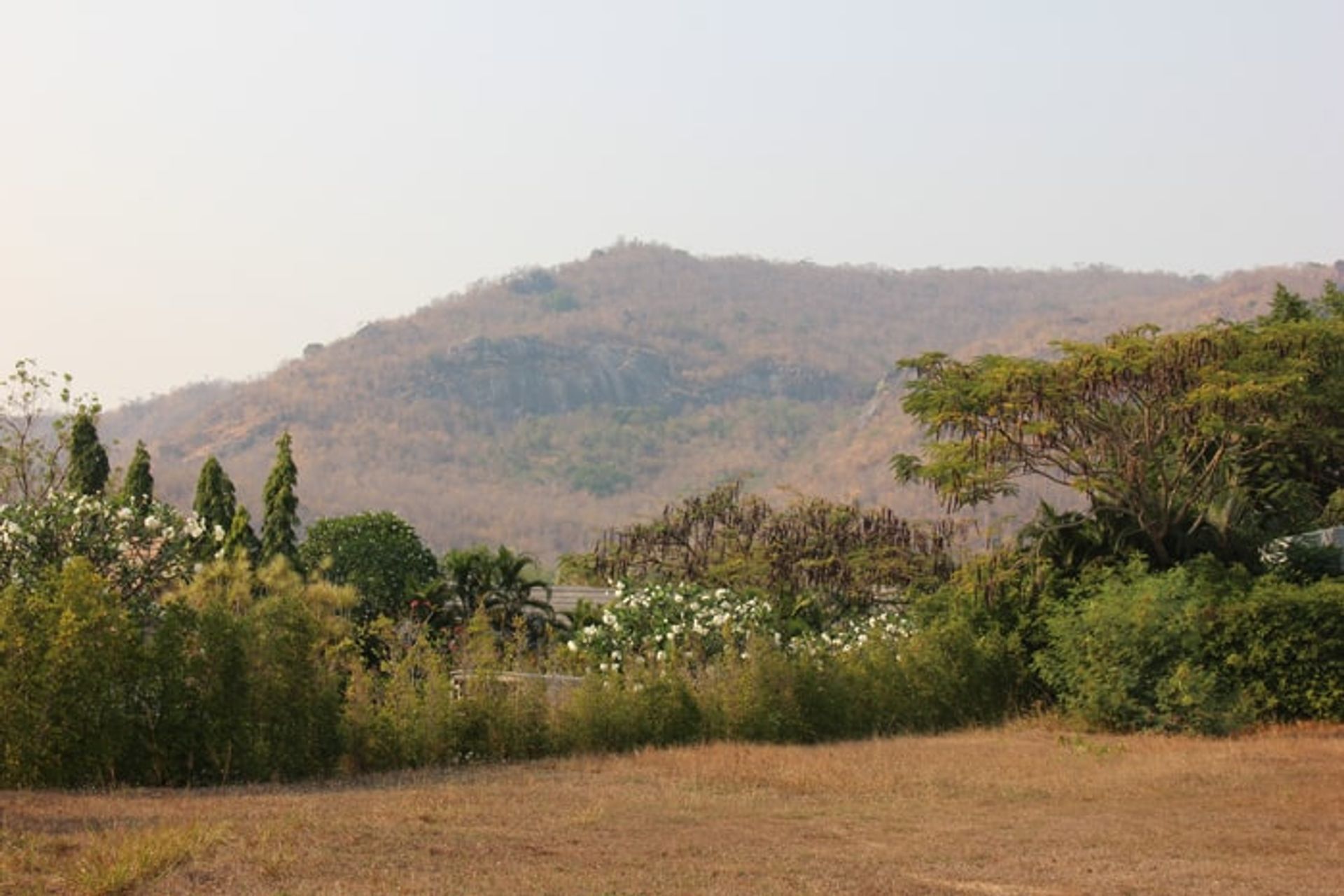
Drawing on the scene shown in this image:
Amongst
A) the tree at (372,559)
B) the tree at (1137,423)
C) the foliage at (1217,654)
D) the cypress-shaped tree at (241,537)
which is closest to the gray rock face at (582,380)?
the cypress-shaped tree at (241,537)

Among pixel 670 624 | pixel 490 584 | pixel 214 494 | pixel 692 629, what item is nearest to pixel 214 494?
pixel 214 494

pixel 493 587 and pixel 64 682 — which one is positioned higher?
pixel 64 682

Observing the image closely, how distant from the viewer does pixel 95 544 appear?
17469mm

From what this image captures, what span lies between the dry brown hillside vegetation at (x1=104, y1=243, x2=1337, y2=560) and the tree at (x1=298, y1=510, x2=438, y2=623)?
82606 millimetres

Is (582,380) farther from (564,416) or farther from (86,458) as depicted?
(86,458)

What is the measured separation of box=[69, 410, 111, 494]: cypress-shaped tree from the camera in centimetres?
2967

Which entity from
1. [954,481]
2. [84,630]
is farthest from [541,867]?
[954,481]

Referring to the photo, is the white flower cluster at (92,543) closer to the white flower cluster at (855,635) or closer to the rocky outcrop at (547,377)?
the white flower cluster at (855,635)

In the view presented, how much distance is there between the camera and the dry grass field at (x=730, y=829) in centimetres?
909

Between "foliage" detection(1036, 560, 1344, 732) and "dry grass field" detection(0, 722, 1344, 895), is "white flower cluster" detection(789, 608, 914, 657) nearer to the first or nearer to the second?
"foliage" detection(1036, 560, 1344, 732)

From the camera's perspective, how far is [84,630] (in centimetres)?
1352

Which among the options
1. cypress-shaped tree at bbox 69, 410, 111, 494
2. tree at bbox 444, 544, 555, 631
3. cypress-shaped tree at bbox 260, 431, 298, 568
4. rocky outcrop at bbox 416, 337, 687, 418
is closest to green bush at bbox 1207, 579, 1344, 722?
tree at bbox 444, 544, 555, 631

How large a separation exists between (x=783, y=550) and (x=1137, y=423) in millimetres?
9044

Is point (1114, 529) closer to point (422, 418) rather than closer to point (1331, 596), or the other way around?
point (1331, 596)
